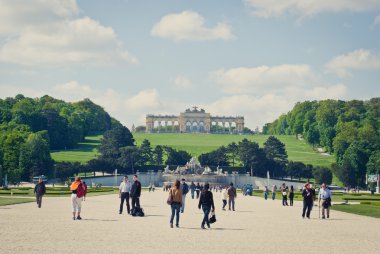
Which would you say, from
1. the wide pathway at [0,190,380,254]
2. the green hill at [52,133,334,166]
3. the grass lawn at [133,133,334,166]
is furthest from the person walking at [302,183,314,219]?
the grass lawn at [133,133,334,166]

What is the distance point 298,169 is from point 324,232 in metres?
89.9

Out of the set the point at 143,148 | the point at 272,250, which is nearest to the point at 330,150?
the point at 143,148

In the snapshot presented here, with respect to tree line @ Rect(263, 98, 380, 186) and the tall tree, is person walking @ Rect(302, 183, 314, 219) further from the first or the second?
the tall tree

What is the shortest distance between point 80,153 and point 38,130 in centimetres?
1020

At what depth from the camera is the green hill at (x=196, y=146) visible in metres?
121

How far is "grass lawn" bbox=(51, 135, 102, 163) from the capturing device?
383ft

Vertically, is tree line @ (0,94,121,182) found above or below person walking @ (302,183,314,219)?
above

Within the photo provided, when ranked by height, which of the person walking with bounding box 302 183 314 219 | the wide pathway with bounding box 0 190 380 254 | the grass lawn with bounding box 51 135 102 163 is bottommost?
the wide pathway with bounding box 0 190 380 254

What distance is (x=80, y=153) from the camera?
12644 cm

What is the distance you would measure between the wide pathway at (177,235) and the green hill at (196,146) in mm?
92714

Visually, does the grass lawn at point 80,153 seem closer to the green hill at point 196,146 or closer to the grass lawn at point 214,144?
the green hill at point 196,146

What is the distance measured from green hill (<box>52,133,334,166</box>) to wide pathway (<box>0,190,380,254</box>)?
304 feet

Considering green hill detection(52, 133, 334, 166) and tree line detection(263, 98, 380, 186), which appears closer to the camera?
tree line detection(263, 98, 380, 186)

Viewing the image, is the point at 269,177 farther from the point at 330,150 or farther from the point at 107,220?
the point at 107,220
